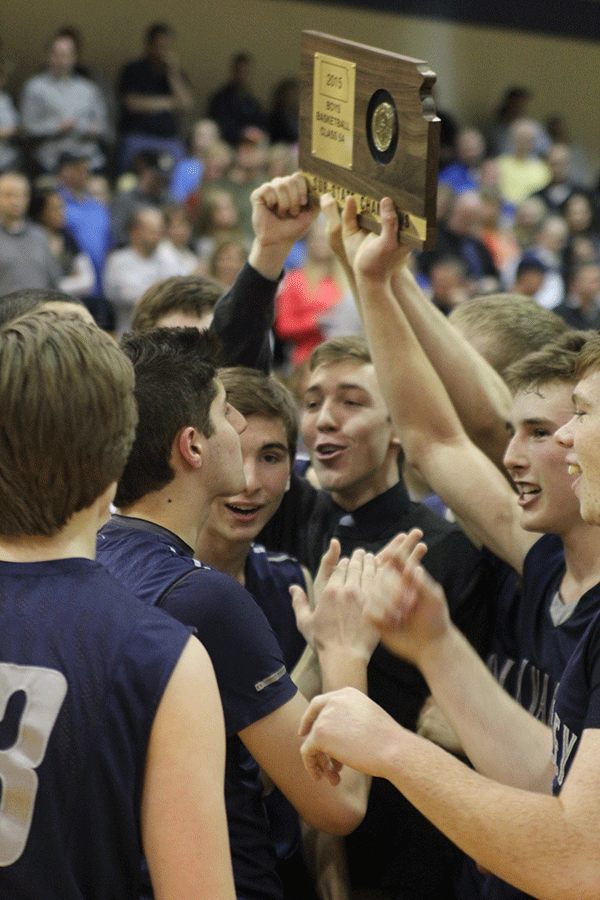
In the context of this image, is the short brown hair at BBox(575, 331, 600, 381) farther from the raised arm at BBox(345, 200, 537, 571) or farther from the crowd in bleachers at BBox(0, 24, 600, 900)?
the raised arm at BBox(345, 200, 537, 571)

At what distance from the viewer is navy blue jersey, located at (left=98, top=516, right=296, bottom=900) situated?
1.65m

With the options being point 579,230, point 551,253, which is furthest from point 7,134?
point 579,230

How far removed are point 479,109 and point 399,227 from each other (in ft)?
41.8

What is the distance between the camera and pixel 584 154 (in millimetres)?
14711

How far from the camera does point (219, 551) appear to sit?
7.64 ft

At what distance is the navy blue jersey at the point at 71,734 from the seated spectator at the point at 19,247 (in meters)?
6.06

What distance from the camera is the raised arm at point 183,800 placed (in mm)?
1294

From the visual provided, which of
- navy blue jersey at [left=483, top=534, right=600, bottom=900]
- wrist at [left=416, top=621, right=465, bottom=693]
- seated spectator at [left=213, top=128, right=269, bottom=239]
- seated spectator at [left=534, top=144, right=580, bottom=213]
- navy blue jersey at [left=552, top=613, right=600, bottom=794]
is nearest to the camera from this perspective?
navy blue jersey at [left=552, top=613, right=600, bottom=794]

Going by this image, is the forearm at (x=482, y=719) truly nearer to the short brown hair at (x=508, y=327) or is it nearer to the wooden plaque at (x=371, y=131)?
the wooden plaque at (x=371, y=131)

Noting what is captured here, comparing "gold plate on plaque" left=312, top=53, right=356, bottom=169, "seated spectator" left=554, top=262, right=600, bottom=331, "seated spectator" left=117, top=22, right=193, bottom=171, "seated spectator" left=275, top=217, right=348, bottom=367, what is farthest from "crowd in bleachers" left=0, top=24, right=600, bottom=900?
"seated spectator" left=117, top=22, right=193, bottom=171

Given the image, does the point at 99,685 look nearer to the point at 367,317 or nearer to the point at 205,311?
the point at 367,317

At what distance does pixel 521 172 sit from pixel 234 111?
3.45 m

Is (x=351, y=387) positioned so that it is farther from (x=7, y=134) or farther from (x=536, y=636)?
(x=7, y=134)

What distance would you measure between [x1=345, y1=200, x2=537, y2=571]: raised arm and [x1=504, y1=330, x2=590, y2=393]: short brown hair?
17 cm
